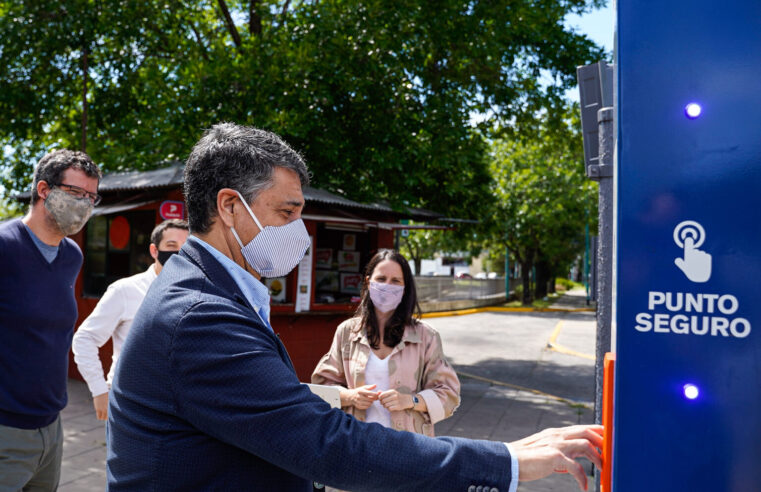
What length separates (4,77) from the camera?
1006 centimetres

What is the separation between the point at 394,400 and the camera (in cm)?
303

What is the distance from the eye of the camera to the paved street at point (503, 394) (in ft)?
18.6

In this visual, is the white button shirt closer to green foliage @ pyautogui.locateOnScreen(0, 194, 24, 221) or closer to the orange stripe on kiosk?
the orange stripe on kiosk

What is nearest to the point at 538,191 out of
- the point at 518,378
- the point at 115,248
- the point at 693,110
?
the point at 518,378

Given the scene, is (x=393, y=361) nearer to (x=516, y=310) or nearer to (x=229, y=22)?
(x=229, y=22)

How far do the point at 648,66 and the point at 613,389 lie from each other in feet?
2.01

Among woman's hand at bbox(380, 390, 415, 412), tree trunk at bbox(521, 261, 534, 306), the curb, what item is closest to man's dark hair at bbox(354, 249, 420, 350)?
woman's hand at bbox(380, 390, 415, 412)

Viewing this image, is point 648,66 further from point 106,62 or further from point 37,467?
point 106,62

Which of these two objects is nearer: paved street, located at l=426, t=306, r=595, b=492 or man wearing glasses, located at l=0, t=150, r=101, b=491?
man wearing glasses, located at l=0, t=150, r=101, b=491

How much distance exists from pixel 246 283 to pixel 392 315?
2.07m

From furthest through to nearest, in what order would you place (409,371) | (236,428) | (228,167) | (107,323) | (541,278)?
1. (541,278)
2. (107,323)
3. (409,371)
4. (228,167)
5. (236,428)

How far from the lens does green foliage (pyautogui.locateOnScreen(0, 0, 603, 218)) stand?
8578 mm

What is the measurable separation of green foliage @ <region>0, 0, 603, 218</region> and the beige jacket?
17.1 ft

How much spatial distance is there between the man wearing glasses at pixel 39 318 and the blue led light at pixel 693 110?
2.72 m
